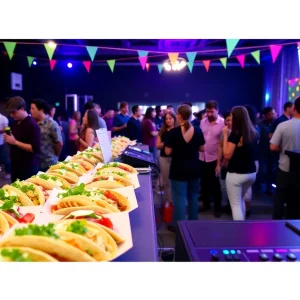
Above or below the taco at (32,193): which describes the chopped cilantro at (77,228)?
above

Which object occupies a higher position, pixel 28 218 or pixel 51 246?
pixel 51 246

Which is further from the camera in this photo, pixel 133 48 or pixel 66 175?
pixel 133 48

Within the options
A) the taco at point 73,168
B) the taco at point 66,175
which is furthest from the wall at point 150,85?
the taco at point 66,175

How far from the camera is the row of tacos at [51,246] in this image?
81 centimetres

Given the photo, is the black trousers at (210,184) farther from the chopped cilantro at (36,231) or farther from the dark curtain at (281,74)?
the dark curtain at (281,74)

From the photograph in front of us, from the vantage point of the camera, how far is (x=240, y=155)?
3.46 metres

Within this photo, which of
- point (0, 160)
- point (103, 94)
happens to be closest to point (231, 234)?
point (0, 160)

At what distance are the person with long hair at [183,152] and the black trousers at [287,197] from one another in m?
0.85

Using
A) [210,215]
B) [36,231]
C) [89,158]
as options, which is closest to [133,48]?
[210,215]

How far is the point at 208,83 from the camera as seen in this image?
12844 millimetres

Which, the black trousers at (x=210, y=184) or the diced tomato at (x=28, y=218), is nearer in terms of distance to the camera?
the diced tomato at (x=28, y=218)

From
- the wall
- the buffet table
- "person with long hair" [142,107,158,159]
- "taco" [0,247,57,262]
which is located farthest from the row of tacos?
the wall

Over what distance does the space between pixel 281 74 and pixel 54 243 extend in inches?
425

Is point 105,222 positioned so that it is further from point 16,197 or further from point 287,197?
point 287,197
